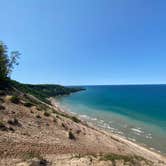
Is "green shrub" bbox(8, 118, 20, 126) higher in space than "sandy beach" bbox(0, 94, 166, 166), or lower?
higher

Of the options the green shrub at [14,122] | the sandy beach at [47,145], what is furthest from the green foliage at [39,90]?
the green shrub at [14,122]

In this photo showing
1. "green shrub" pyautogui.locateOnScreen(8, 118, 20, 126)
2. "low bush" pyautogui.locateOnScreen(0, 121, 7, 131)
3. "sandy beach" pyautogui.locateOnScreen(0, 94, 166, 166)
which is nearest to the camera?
"sandy beach" pyautogui.locateOnScreen(0, 94, 166, 166)

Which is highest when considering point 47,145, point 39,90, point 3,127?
point 39,90

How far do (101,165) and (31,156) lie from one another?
17.4ft

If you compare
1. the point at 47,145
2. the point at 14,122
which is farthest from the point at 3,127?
the point at 47,145

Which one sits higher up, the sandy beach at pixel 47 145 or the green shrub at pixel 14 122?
the green shrub at pixel 14 122

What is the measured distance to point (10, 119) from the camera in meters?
18.8

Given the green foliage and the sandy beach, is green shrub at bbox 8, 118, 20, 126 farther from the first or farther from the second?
the green foliage

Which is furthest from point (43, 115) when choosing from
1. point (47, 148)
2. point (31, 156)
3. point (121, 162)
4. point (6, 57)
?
point (6, 57)

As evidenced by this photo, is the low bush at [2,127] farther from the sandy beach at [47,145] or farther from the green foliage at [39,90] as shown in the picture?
the green foliage at [39,90]

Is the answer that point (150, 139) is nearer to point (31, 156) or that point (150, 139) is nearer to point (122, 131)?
point (122, 131)

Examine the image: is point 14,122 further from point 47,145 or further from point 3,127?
point 47,145

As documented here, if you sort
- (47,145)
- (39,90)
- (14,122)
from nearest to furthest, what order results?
(47,145) → (14,122) → (39,90)

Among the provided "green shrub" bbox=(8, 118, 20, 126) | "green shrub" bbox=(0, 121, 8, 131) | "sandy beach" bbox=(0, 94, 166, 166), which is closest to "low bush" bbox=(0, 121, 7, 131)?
"green shrub" bbox=(0, 121, 8, 131)
